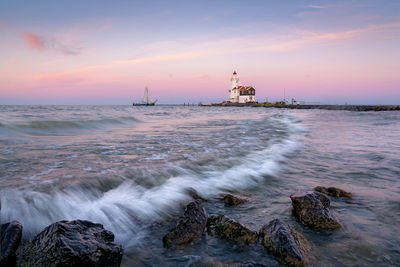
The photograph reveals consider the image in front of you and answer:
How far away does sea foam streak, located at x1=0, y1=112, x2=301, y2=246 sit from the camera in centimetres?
315

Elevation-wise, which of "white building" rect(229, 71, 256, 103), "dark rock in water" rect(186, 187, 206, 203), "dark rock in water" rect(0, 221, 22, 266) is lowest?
"dark rock in water" rect(186, 187, 206, 203)

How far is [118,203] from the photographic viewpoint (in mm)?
3734

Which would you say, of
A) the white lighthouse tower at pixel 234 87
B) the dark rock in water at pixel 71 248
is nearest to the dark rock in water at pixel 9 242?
the dark rock in water at pixel 71 248

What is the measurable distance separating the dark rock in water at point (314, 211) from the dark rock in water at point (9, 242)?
3.15 meters

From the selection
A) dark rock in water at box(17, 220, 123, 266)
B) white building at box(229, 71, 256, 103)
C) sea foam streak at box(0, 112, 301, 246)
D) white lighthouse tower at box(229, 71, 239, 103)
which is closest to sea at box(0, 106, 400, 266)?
sea foam streak at box(0, 112, 301, 246)

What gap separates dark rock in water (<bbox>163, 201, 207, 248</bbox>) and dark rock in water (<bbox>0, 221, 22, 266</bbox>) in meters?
1.41

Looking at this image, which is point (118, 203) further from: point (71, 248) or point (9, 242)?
point (71, 248)

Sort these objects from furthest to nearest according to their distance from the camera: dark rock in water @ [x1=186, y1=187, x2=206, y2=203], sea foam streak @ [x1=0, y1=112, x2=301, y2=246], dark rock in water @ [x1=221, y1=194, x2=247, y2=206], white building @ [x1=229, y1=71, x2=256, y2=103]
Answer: white building @ [x1=229, y1=71, x2=256, y2=103], dark rock in water @ [x1=186, y1=187, x2=206, y2=203], dark rock in water @ [x1=221, y1=194, x2=247, y2=206], sea foam streak @ [x1=0, y1=112, x2=301, y2=246]

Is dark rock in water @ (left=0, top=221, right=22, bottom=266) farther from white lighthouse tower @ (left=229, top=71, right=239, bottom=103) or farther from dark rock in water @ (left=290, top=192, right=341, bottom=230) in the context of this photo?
white lighthouse tower @ (left=229, top=71, right=239, bottom=103)

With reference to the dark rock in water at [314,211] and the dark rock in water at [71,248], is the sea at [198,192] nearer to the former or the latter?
the dark rock in water at [314,211]

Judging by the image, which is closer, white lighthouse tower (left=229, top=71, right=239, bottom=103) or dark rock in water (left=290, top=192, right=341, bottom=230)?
dark rock in water (left=290, top=192, right=341, bottom=230)

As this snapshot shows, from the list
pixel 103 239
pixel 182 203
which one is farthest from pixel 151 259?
pixel 182 203

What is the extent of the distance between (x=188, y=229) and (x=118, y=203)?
59.3 inches

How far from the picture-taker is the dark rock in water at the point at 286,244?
7.54ft
